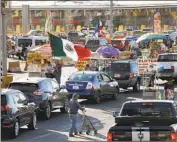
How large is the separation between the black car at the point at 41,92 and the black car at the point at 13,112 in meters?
2.42

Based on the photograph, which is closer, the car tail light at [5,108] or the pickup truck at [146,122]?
the pickup truck at [146,122]

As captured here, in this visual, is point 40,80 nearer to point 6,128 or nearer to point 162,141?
point 6,128

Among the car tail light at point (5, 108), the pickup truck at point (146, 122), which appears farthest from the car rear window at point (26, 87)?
the pickup truck at point (146, 122)

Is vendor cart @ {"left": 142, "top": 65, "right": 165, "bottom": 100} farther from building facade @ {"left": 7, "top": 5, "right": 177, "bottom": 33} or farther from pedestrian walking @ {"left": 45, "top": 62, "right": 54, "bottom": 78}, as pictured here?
building facade @ {"left": 7, "top": 5, "right": 177, "bottom": 33}

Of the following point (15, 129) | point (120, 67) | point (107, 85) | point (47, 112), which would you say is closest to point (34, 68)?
point (120, 67)

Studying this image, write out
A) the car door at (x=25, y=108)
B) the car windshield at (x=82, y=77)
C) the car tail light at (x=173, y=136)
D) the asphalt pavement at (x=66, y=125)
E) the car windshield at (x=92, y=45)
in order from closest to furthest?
the car tail light at (x=173, y=136) < the asphalt pavement at (x=66, y=125) < the car door at (x=25, y=108) < the car windshield at (x=82, y=77) < the car windshield at (x=92, y=45)

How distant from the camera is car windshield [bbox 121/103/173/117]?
15680mm

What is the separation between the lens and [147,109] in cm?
1579

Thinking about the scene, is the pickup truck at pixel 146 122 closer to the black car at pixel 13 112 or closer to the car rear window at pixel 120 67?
the black car at pixel 13 112

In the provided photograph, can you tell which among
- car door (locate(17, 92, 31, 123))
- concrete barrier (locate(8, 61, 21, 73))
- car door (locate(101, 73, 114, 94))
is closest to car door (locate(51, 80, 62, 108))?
car door (locate(17, 92, 31, 123))

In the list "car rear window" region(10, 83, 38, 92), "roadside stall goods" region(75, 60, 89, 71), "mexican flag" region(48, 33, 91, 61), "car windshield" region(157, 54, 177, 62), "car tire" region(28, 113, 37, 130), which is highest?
"mexican flag" region(48, 33, 91, 61)

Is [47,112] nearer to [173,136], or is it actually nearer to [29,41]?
[173,136]

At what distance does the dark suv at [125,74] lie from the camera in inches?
1283

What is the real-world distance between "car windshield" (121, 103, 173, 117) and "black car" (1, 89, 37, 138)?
4.38 meters
